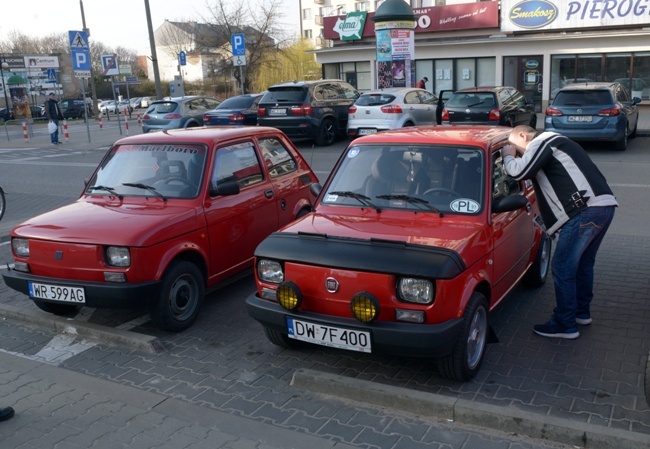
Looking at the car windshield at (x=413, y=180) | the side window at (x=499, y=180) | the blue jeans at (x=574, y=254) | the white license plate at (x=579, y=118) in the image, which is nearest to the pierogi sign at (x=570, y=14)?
the white license plate at (x=579, y=118)

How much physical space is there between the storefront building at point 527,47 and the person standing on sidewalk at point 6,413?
2424 centimetres

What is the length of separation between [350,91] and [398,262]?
17.1 m

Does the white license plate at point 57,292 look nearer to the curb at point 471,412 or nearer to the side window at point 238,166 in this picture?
the side window at point 238,166

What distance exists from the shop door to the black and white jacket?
1017 inches

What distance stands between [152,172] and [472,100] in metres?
13.1

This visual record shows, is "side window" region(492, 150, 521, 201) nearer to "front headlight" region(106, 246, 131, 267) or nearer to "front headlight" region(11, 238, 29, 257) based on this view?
"front headlight" region(106, 246, 131, 267)

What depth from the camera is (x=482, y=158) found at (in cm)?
517

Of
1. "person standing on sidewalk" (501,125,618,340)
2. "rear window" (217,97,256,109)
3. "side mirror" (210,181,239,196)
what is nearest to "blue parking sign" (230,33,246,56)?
"rear window" (217,97,256,109)

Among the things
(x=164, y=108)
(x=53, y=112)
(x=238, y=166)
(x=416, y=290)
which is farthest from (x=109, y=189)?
(x=53, y=112)

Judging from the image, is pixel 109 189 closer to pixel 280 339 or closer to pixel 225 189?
pixel 225 189

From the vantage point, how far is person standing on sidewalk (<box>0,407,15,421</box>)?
4293mm

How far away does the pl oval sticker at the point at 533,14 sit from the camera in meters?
28.7

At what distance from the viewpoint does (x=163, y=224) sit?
18.3ft

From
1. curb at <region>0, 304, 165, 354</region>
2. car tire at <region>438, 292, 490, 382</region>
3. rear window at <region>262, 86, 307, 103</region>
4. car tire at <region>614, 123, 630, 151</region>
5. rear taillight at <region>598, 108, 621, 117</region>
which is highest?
rear window at <region>262, 86, 307, 103</region>
